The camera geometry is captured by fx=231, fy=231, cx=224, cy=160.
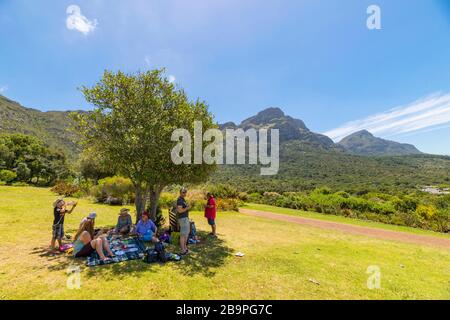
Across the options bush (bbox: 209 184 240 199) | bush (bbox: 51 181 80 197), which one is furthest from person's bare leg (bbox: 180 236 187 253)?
bush (bbox: 51 181 80 197)

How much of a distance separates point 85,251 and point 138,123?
4973 mm

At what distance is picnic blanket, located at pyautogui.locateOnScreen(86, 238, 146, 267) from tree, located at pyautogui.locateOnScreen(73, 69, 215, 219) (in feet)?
8.66

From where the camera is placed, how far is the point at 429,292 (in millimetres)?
5980

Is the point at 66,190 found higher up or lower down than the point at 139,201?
lower down

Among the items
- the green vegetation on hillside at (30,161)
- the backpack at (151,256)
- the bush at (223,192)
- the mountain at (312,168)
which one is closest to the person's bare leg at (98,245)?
the backpack at (151,256)

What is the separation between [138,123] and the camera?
946 cm

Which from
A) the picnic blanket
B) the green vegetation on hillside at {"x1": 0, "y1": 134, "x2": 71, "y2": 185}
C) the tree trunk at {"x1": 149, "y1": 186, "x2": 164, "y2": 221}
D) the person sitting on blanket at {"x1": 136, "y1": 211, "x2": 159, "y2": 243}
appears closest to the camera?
the picnic blanket

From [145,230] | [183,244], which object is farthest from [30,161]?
[183,244]

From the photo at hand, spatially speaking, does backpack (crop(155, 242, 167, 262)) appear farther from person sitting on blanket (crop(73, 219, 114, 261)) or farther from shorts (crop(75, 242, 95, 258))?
shorts (crop(75, 242, 95, 258))

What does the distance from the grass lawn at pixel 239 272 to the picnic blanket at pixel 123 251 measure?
0.29 m

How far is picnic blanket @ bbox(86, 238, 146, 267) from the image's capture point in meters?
6.71

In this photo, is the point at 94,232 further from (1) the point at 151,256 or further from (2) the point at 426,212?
(2) the point at 426,212
